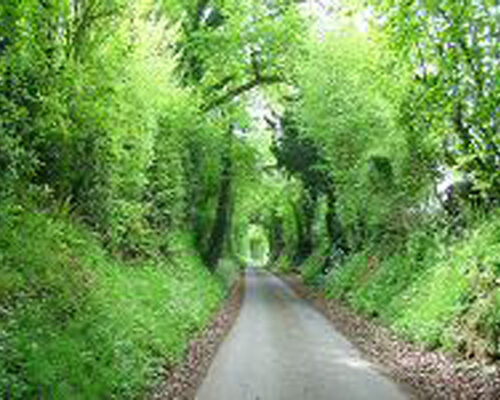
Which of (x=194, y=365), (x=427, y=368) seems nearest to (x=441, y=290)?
(x=427, y=368)

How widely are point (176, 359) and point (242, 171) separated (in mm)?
18574

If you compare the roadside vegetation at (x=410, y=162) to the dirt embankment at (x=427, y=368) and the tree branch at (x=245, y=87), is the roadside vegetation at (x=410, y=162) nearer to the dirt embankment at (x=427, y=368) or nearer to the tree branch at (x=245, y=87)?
the dirt embankment at (x=427, y=368)

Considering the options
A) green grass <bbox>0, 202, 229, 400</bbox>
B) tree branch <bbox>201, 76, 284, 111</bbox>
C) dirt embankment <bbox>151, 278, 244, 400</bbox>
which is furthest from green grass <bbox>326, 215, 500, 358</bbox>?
tree branch <bbox>201, 76, 284, 111</bbox>

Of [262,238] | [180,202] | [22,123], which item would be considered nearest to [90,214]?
[22,123]

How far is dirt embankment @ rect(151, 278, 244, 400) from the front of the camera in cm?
976

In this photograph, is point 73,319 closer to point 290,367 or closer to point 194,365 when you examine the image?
point 194,365

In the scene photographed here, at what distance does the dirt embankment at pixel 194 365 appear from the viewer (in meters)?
9.76

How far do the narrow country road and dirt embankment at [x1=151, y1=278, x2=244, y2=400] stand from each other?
19 centimetres

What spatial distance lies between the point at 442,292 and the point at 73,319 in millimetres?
9033

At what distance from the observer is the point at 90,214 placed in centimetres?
1431

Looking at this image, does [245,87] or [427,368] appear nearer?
[427,368]

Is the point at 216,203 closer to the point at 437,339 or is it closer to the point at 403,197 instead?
the point at 403,197

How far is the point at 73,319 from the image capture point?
9.28 meters

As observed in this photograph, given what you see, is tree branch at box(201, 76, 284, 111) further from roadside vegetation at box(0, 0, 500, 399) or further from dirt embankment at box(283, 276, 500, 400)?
dirt embankment at box(283, 276, 500, 400)
